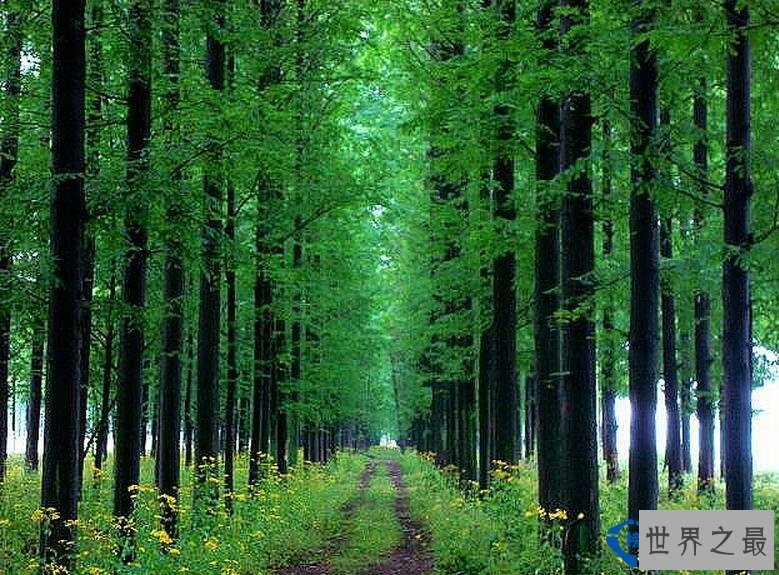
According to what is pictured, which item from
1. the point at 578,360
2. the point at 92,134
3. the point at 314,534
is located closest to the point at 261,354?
the point at 314,534

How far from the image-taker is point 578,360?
9.23 meters

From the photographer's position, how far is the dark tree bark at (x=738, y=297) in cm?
674

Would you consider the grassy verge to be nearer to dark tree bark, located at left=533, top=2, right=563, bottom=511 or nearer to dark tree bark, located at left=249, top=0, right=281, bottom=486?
dark tree bark, located at left=249, top=0, right=281, bottom=486

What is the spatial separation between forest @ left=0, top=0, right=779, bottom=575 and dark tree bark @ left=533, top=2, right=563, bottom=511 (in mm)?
44

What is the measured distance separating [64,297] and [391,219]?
14.4m

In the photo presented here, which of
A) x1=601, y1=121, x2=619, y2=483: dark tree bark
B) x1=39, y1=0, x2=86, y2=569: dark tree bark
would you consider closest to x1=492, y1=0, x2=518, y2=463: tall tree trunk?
x1=601, y1=121, x2=619, y2=483: dark tree bark

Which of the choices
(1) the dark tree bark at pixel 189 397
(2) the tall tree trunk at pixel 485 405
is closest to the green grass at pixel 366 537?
(2) the tall tree trunk at pixel 485 405

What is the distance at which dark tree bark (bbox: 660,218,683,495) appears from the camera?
57.9 feet

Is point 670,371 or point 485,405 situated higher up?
point 670,371

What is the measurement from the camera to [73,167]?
7.52 meters

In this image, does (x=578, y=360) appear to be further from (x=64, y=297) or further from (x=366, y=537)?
(x=366, y=537)

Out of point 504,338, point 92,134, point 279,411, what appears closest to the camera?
point 92,134
